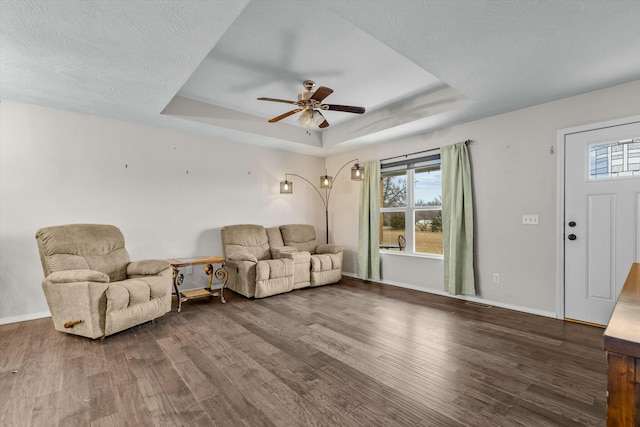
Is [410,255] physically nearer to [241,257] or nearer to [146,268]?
[241,257]

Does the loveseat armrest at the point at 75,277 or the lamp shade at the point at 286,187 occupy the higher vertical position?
the lamp shade at the point at 286,187

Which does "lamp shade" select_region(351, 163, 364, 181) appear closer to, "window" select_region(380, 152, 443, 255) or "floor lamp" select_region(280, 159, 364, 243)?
"floor lamp" select_region(280, 159, 364, 243)

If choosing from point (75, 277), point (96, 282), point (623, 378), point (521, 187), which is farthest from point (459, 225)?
point (75, 277)

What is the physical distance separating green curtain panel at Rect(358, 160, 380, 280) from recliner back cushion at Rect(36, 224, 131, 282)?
3.56m

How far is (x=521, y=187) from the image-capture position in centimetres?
363

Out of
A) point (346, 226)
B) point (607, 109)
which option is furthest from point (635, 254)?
point (346, 226)

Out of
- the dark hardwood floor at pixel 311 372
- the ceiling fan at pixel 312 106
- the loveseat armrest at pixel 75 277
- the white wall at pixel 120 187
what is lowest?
the dark hardwood floor at pixel 311 372

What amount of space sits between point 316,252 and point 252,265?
1.59m

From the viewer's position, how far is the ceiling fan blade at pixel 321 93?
289 centimetres

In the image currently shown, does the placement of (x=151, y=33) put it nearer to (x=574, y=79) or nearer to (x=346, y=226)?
(x=574, y=79)

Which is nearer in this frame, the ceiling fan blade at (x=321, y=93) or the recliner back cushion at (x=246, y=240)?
the ceiling fan blade at (x=321, y=93)

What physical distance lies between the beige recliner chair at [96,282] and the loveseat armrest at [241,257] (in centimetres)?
111

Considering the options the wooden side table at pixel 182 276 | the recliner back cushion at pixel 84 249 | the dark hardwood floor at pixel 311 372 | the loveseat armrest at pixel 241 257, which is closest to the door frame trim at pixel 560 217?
the dark hardwood floor at pixel 311 372

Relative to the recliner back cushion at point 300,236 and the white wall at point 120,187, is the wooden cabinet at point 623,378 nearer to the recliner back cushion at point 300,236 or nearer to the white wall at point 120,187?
the white wall at point 120,187
